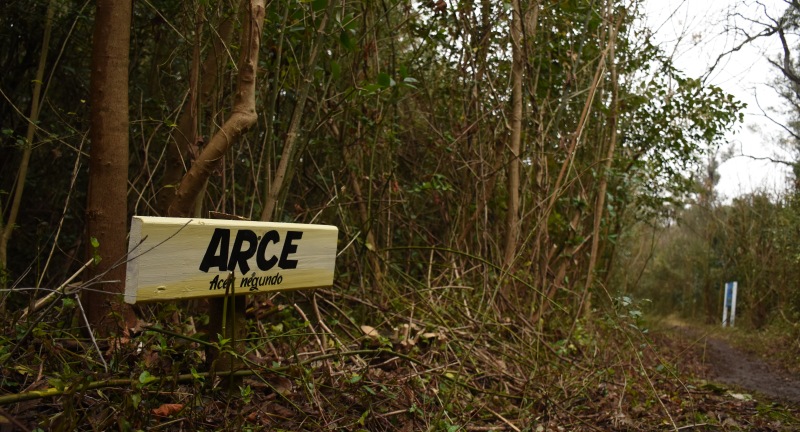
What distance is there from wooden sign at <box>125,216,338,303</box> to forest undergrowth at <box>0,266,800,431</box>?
0.22m

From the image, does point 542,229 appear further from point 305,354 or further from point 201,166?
point 201,166

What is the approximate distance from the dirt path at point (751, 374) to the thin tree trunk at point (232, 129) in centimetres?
502

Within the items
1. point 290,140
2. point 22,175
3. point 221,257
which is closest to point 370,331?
point 290,140

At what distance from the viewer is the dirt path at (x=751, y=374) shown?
243 inches

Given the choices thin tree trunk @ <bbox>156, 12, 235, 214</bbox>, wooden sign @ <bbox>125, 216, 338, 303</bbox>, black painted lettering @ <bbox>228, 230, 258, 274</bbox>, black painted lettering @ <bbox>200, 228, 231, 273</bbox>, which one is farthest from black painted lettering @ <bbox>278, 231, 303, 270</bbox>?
thin tree trunk @ <bbox>156, 12, 235, 214</bbox>

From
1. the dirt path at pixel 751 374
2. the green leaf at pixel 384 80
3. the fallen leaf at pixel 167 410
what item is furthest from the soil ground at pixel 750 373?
the fallen leaf at pixel 167 410

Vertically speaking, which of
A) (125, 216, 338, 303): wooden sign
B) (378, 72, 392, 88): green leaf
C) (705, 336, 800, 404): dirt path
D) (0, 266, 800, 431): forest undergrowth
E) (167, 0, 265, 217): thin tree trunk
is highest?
(378, 72, 392, 88): green leaf

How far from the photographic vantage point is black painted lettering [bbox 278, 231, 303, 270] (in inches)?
88.0

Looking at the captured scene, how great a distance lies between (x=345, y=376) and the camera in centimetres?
282

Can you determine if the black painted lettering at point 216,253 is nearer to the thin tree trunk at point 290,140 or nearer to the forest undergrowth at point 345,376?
the forest undergrowth at point 345,376

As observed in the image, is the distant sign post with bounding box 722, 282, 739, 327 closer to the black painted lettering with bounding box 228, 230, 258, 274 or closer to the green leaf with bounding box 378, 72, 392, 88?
the green leaf with bounding box 378, 72, 392, 88

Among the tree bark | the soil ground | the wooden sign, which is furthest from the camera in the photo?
the soil ground

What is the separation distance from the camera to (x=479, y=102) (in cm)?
531

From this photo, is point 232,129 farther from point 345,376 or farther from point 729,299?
point 729,299
